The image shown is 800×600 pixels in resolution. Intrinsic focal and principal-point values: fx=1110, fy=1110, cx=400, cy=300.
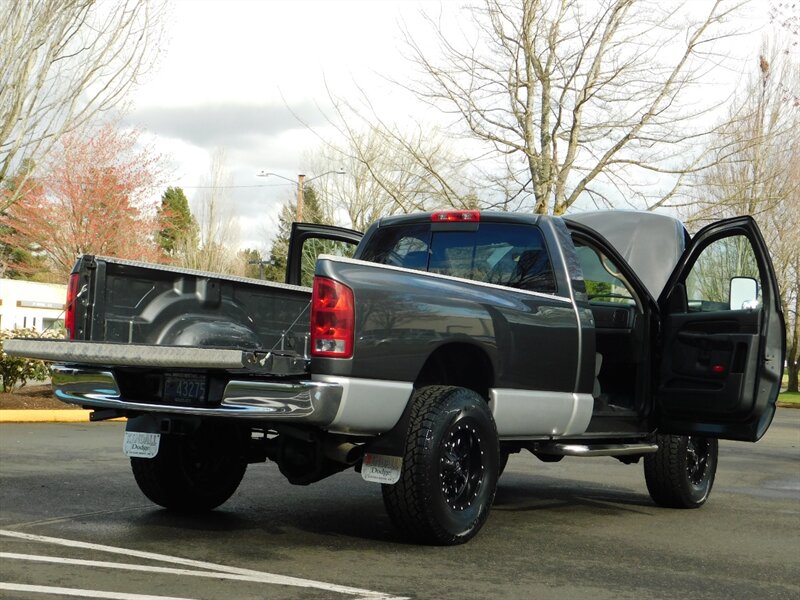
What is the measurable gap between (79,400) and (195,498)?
1.18m

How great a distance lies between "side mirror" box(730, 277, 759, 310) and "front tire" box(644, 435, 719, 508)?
4.03 feet

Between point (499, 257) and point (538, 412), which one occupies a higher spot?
point (499, 257)

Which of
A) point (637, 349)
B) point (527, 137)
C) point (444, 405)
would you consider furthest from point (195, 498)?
point (527, 137)

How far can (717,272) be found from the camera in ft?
27.1

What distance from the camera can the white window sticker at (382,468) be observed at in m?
5.82

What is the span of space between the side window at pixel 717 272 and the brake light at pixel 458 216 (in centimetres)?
165

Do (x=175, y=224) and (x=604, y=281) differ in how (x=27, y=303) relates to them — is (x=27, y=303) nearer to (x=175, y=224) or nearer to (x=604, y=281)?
(x=175, y=224)

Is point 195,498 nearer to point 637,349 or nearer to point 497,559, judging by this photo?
point 497,559

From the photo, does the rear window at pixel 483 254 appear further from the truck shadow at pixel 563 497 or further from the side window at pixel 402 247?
the truck shadow at pixel 563 497

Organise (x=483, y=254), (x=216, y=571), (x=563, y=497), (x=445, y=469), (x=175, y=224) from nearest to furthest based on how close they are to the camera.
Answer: (x=216, y=571), (x=445, y=469), (x=483, y=254), (x=563, y=497), (x=175, y=224)

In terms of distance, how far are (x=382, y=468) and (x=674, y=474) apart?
3134mm

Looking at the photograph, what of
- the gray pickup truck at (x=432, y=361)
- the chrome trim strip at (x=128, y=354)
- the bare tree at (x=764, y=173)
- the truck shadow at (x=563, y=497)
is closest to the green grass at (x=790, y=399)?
the bare tree at (x=764, y=173)

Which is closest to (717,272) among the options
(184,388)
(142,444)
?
(184,388)

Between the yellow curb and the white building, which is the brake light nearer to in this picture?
the yellow curb
